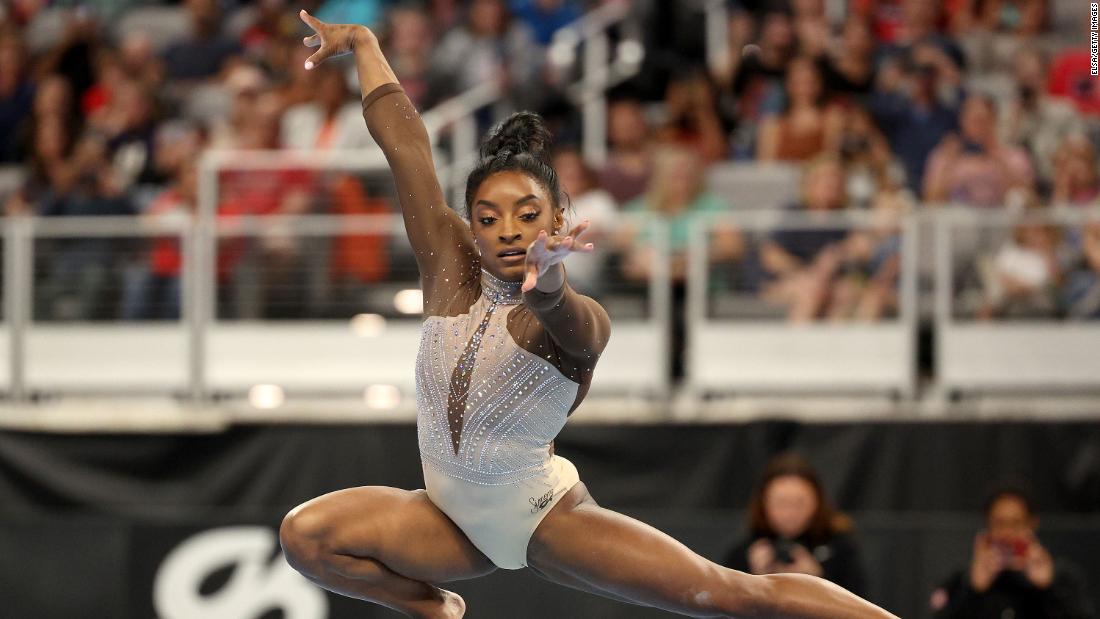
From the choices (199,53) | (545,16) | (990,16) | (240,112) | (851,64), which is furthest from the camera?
(199,53)

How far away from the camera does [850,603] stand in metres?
3.82

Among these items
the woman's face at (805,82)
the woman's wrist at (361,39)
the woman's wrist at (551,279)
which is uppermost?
the woman's face at (805,82)

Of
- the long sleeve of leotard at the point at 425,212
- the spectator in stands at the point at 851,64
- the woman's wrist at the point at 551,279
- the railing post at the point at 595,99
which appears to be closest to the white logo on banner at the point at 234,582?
the long sleeve of leotard at the point at 425,212

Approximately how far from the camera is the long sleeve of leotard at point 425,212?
3.93m

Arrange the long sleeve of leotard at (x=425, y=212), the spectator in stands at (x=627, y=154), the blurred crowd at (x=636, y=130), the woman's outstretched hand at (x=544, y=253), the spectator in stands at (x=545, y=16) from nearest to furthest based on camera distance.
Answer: the woman's outstretched hand at (x=544, y=253) → the long sleeve of leotard at (x=425, y=212) → the blurred crowd at (x=636, y=130) → the spectator in stands at (x=627, y=154) → the spectator in stands at (x=545, y=16)

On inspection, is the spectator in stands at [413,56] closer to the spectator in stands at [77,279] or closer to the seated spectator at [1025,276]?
the spectator in stands at [77,279]

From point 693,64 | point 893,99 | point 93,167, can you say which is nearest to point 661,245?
point 893,99

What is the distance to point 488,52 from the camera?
9.41 metres

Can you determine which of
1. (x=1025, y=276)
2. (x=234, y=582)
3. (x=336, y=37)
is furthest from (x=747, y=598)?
(x=1025, y=276)

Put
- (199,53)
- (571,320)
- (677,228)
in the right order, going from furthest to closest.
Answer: (199,53) < (677,228) < (571,320)

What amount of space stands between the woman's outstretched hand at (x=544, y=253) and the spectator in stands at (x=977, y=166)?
16.0 ft

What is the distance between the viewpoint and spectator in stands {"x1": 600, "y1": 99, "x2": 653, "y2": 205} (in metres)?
8.19

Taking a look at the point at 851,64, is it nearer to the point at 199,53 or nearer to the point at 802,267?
the point at 802,267

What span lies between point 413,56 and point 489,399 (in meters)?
5.66
